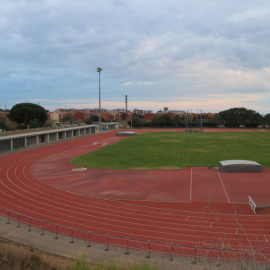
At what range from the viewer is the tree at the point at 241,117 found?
9931cm

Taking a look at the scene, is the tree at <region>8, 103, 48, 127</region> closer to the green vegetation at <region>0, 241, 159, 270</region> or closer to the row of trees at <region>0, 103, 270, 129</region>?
the row of trees at <region>0, 103, 270, 129</region>

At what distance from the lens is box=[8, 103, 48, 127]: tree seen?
243 feet

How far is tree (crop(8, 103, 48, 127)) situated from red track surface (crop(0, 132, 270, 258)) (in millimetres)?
51078

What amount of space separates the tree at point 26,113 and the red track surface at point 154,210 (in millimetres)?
51078

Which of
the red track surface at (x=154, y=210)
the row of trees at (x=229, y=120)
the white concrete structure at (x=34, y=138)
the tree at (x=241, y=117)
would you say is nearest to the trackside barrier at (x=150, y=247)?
the red track surface at (x=154, y=210)

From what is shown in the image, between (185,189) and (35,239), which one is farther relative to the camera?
(185,189)

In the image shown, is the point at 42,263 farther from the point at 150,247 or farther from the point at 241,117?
the point at 241,117

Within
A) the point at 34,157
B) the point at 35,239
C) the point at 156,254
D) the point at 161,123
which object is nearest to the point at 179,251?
the point at 156,254

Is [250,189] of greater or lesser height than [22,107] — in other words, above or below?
below

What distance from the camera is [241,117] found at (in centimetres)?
10062

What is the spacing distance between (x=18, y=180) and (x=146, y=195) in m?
12.5

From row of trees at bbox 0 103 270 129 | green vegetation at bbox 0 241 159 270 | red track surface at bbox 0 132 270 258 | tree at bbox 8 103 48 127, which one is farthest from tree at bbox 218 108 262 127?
green vegetation at bbox 0 241 159 270

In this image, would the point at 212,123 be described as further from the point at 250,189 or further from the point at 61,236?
the point at 61,236

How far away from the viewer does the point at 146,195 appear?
20.1m
